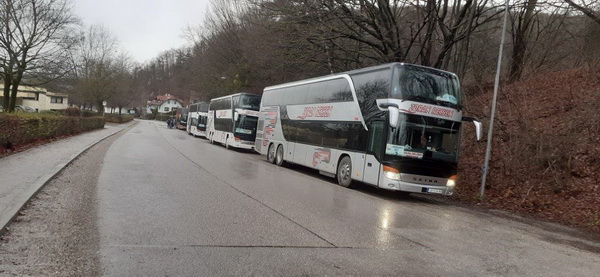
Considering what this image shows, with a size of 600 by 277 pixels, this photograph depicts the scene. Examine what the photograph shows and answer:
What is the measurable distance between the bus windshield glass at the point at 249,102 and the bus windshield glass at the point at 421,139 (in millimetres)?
16532

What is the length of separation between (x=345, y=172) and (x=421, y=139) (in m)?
2.97

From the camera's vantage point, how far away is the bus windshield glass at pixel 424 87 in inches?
486

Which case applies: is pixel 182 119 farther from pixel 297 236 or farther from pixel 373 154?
pixel 297 236

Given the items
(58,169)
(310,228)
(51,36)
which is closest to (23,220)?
(310,228)

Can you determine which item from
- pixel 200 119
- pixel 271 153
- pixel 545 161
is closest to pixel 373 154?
pixel 545 161

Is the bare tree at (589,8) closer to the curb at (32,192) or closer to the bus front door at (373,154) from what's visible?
the bus front door at (373,154)

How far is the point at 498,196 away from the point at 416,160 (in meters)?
3.21

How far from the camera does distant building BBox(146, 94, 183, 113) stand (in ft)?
426

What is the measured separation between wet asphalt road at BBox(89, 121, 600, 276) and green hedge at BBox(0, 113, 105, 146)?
5.74 metres

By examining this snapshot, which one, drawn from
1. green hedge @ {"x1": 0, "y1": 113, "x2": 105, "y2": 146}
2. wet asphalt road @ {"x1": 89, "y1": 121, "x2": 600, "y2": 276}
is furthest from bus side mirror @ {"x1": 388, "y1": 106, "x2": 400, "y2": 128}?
green hedge @ {"x1": 0, "y1": 113, "x2": 105, "y2": 146}

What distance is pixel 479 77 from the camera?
21906 mm

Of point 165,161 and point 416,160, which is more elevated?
point 416,160

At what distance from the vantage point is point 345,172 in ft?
47.5

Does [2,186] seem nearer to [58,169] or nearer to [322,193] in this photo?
[58,169]
